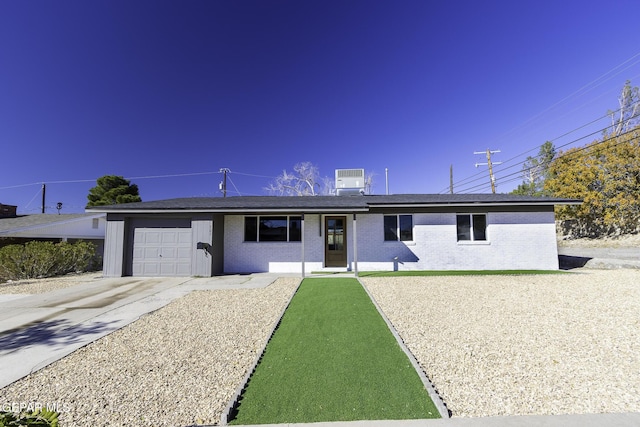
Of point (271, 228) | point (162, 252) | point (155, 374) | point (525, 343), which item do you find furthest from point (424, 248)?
point (162, 252)

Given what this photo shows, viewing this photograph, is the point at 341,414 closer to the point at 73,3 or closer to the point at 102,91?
the point at 73,3

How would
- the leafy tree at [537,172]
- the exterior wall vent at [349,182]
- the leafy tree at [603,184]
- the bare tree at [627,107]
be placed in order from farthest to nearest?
the leafy tree at [537,172] → the bare tree at [627,107] → the leafy tree at [603,184] → the exterior wall vent at [349,182]

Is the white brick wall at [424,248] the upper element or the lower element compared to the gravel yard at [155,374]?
upper

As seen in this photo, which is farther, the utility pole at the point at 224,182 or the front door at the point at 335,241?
the utility pole at the point at 224,182

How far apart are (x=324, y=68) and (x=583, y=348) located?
54.7 ft

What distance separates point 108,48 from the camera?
13.3 metres

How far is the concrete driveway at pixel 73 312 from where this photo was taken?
387cm

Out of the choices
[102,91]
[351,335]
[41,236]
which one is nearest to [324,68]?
[102,91]

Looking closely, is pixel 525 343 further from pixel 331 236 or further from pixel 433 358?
pixel 331 236

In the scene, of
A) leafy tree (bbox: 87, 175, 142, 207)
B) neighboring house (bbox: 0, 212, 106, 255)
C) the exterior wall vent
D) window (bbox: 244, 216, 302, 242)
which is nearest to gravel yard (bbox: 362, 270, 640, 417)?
Result: window (bbox: 244, 216, 302, 242)

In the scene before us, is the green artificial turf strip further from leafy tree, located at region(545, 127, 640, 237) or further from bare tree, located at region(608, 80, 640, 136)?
bare tree, located at region(608, 80, 640, 136)

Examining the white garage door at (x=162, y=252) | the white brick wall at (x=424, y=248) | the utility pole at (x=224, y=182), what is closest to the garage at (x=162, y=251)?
the white garage door at (x=162, y=252)

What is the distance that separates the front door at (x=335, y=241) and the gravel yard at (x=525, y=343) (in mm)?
3739

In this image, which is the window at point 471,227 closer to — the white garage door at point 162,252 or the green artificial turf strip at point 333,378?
the green artificial turf strip at point 333,378
